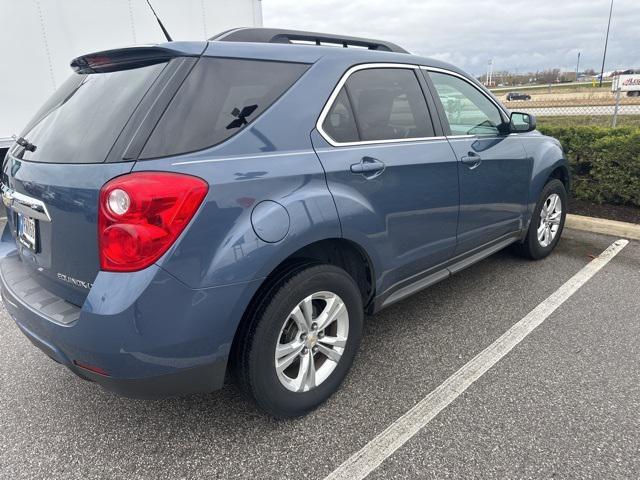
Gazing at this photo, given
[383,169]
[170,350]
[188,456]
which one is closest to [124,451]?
[188,456]

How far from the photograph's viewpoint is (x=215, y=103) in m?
2.00

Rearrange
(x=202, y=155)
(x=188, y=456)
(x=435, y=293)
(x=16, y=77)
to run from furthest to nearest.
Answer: (x=16, y=77), (x=435, y=293), (x=188, y=456), (x=202, y=155)

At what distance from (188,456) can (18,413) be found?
105 centimetres

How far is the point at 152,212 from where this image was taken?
178 cm

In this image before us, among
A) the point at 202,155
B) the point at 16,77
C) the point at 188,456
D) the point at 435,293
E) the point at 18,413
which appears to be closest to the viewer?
the point at 202,155

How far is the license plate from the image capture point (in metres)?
2.19

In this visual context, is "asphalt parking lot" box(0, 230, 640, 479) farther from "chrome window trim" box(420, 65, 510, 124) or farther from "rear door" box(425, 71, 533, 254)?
"chrome window trim" box(420, 65, 510, 124)

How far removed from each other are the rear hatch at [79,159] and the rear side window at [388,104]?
0.99m

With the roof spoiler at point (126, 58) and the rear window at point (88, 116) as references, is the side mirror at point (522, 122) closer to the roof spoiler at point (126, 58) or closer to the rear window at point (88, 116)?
the roof spoiler at point (126, 58)

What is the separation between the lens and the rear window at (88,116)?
197 cm

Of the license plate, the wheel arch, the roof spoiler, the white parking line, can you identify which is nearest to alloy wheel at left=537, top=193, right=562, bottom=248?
the white parking line

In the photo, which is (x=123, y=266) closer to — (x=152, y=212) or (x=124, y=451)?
(x=152, y=212)

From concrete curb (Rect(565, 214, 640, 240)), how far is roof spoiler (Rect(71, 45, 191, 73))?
4923 mm

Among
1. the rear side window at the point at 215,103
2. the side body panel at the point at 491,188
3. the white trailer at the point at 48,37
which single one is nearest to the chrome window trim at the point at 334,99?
the rear side window at the point at 215,103
